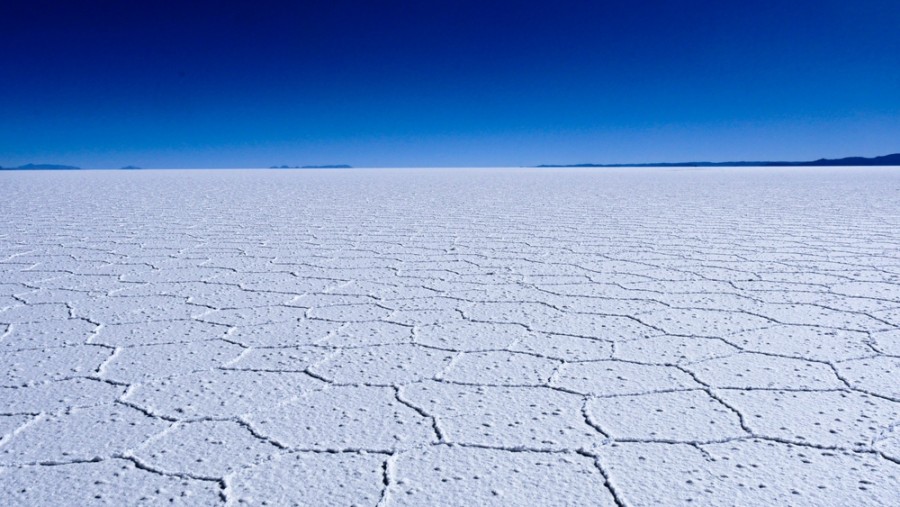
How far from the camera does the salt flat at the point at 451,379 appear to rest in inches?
42.3

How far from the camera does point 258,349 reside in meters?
1.76

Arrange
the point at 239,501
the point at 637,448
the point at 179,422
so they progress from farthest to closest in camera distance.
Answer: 1. the point at 179,422
2. the point at 637,448
3. the point at 239,501

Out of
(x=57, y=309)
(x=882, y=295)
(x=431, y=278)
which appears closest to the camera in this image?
(x=57, y=309)

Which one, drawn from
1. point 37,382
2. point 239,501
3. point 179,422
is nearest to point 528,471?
point 239,501

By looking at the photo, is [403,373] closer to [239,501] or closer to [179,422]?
[179,422]

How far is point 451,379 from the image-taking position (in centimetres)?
153

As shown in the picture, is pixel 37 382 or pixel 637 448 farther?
pixel 37 382

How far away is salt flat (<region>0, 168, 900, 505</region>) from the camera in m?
1.07

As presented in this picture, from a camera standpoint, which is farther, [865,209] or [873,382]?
[865,209]

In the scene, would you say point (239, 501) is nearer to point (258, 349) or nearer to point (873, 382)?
point (258, 349)

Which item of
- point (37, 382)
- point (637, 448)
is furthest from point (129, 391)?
point (637, 448)

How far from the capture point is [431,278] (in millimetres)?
2777

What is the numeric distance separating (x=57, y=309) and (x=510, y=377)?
1.54 meters

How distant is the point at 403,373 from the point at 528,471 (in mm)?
533
